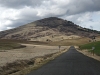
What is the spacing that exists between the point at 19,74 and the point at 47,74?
2.36 metres

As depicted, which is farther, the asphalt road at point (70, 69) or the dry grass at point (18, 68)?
the dry grass at point (18, 68)

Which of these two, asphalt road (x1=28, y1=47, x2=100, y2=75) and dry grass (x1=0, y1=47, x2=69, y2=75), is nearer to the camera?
asphalt road (x1=28, y1=47, x2=100, y2=75)

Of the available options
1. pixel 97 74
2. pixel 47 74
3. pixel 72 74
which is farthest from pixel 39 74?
pixel 97 74

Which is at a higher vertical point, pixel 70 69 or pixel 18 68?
pixel 70 69

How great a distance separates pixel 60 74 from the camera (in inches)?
787

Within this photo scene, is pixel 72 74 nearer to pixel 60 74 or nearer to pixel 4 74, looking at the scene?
pixel 60 74

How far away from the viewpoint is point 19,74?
2070cm

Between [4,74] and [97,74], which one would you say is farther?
[4,74]

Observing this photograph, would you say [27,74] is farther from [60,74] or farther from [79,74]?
[79,74]

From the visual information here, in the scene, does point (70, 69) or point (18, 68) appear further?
point (18, 68)

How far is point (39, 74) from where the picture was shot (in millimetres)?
20250

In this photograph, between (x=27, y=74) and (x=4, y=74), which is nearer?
(x=27, y=74)

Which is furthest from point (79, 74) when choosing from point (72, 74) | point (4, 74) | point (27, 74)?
point (4, 74)

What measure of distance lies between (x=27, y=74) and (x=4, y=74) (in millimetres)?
2507
